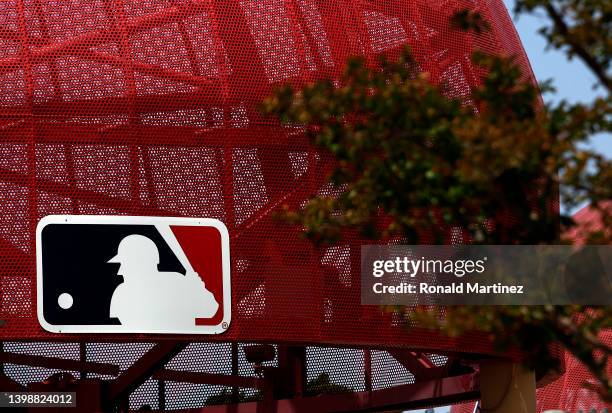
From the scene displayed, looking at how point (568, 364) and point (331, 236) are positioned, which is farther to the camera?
point (568, 364)

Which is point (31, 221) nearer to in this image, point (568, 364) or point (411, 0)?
point (411, 0)

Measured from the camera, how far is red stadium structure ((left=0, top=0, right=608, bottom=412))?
19000 millimetres

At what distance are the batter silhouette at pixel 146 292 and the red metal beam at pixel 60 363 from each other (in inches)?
295

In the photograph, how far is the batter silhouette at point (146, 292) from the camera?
18.8m

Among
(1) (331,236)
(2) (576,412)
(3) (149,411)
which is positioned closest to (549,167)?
(1) (331,236)

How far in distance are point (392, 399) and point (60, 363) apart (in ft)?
21.7

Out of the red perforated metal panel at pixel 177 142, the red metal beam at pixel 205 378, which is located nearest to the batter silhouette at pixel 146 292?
the red perforated metal panel at pixel 177 142

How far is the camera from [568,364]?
35312mm

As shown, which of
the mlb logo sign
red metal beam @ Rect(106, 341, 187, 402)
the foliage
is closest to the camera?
the foliage

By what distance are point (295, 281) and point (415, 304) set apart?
170cm

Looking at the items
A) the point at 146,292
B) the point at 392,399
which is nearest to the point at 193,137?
the point at 146,292

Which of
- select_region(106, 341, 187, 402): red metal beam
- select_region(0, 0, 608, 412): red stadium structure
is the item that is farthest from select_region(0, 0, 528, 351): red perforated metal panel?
select_region(106, 341, 187, 402): red metal beam

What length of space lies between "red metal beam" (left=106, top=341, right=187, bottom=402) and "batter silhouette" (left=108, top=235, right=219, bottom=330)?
562 centimetres

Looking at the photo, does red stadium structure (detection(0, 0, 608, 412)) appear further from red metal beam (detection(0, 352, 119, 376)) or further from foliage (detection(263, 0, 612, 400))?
foliage (detection(263, 0, 612, 400))
